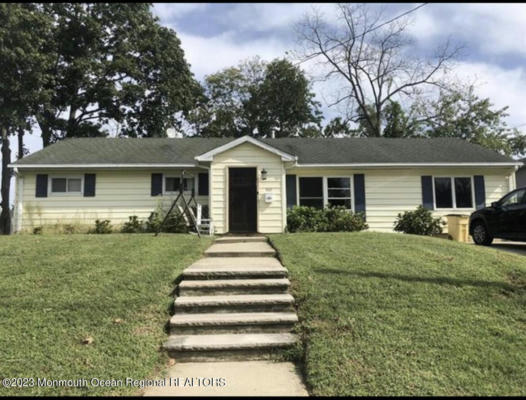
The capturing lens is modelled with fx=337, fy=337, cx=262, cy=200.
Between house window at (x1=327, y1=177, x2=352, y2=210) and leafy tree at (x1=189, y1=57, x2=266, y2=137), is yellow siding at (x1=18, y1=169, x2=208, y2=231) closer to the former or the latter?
house window at (x1=327, y1=177, x2=352, y2=210)

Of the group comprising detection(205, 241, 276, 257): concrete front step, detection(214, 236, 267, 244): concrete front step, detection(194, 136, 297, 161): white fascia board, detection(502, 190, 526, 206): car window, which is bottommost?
detection(205, 241, 276, 257): concrete front step

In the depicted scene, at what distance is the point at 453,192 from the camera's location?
1261cm

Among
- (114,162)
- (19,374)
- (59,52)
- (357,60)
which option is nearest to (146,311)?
(19,374)

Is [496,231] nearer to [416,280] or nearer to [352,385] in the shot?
[416,280]

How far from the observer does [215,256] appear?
7.12 metres

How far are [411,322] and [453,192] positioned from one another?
1028cm

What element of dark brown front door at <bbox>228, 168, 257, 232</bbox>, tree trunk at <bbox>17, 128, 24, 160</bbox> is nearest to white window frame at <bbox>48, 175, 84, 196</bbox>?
dark brown front door at <bbox>228, 168, 257, 232</bbox>

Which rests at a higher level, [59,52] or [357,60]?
[357,60]

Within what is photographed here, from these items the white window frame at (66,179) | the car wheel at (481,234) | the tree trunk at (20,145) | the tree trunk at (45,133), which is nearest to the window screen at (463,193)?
the car wheel at (481,234)

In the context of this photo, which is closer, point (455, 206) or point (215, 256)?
point (215, 256)

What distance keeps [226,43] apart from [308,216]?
7.72m

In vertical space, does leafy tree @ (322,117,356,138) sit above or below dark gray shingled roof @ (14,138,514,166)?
above

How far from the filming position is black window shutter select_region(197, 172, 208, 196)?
40.3ft

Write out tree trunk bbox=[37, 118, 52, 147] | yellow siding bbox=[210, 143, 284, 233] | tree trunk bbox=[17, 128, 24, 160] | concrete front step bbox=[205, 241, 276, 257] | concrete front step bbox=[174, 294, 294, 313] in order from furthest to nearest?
1. tree trunk bbox=[17, 128, 24, 160]
2. tree trunk bbox=[37, 118, 52, 147]
3. yellow siding bbox=[210, 143, 284, 233]
4. concrete front step bbox=[205, 241, 276, 257]
5. concrete front step bbox=[174, 294, 294, 313]
